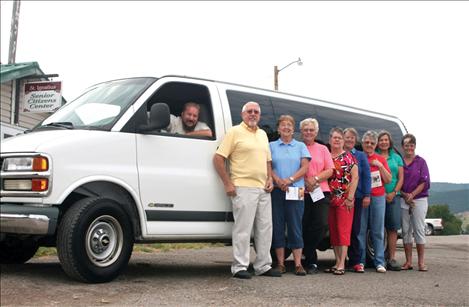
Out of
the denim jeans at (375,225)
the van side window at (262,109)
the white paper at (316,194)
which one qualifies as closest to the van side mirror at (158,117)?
the van side window at (262,109)

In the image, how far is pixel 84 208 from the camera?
538 cm

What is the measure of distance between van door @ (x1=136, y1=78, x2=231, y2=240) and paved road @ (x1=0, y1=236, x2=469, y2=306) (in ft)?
1.94

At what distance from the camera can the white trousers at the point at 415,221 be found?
8.30 metres

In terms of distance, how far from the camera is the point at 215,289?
5.70m

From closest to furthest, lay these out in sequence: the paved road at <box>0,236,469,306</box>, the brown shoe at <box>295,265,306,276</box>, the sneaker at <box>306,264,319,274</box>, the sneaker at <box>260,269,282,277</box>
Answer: the paved road at <box>0,236,469,306</box> → the sneaker at <box>260,269,282,277</box> → the brown shoe at <box>295,265,306,276</box> → the sneaker at <box>306,264,319,274</box>

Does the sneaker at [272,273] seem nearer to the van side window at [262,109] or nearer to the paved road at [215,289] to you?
the paved road at [215,289]

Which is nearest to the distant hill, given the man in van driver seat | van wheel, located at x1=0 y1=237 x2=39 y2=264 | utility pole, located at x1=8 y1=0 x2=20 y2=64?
the man in van driver seat

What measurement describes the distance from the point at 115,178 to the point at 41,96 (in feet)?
32.9

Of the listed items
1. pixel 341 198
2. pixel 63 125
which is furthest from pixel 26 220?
pixel 341 198

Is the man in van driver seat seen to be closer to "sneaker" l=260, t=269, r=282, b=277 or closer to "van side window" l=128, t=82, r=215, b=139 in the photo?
"van side window" l=128, t=82, r=215, b=139

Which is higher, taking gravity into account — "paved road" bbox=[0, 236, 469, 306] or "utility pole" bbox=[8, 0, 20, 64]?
"utility pole" bbox=[8, 0, 20, 64]

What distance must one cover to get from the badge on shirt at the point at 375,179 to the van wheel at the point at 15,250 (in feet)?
14.7

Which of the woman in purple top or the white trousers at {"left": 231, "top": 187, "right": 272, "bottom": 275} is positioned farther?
the woman in purple top

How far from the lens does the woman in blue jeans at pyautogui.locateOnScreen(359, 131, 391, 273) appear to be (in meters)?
8.05
